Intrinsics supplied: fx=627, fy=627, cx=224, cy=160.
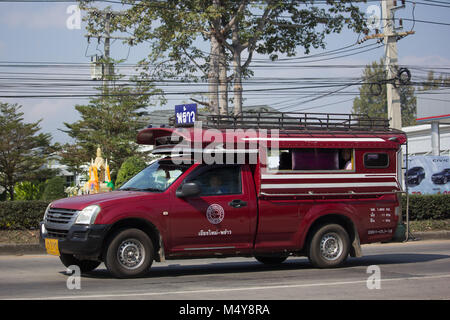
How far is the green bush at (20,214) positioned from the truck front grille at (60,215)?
6.82 m

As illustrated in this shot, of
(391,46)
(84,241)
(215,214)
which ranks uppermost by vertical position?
(391,46)

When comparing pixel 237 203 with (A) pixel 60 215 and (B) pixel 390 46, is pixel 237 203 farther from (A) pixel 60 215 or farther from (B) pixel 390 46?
(B) pixel 390 46

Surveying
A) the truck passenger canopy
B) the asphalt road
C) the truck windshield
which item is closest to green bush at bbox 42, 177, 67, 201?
the asphalt road

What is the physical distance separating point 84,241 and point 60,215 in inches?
28.9

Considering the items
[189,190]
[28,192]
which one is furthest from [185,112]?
[28,192]

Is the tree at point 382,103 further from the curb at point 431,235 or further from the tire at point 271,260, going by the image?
the tire at point 271,260

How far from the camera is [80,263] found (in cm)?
1058

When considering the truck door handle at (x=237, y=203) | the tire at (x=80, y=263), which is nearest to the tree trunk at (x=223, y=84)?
the truck door handle at (x=237, y=203)

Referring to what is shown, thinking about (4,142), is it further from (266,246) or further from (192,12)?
(266,246)

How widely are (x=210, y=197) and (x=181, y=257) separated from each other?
1070 mm

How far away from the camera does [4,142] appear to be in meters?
43.2

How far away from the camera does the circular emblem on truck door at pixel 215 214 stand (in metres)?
10.1

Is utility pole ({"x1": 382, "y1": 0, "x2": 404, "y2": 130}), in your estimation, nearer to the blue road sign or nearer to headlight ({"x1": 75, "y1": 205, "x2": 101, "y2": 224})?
the blue road sign

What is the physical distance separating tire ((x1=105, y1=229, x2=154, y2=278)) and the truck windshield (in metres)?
0.92
